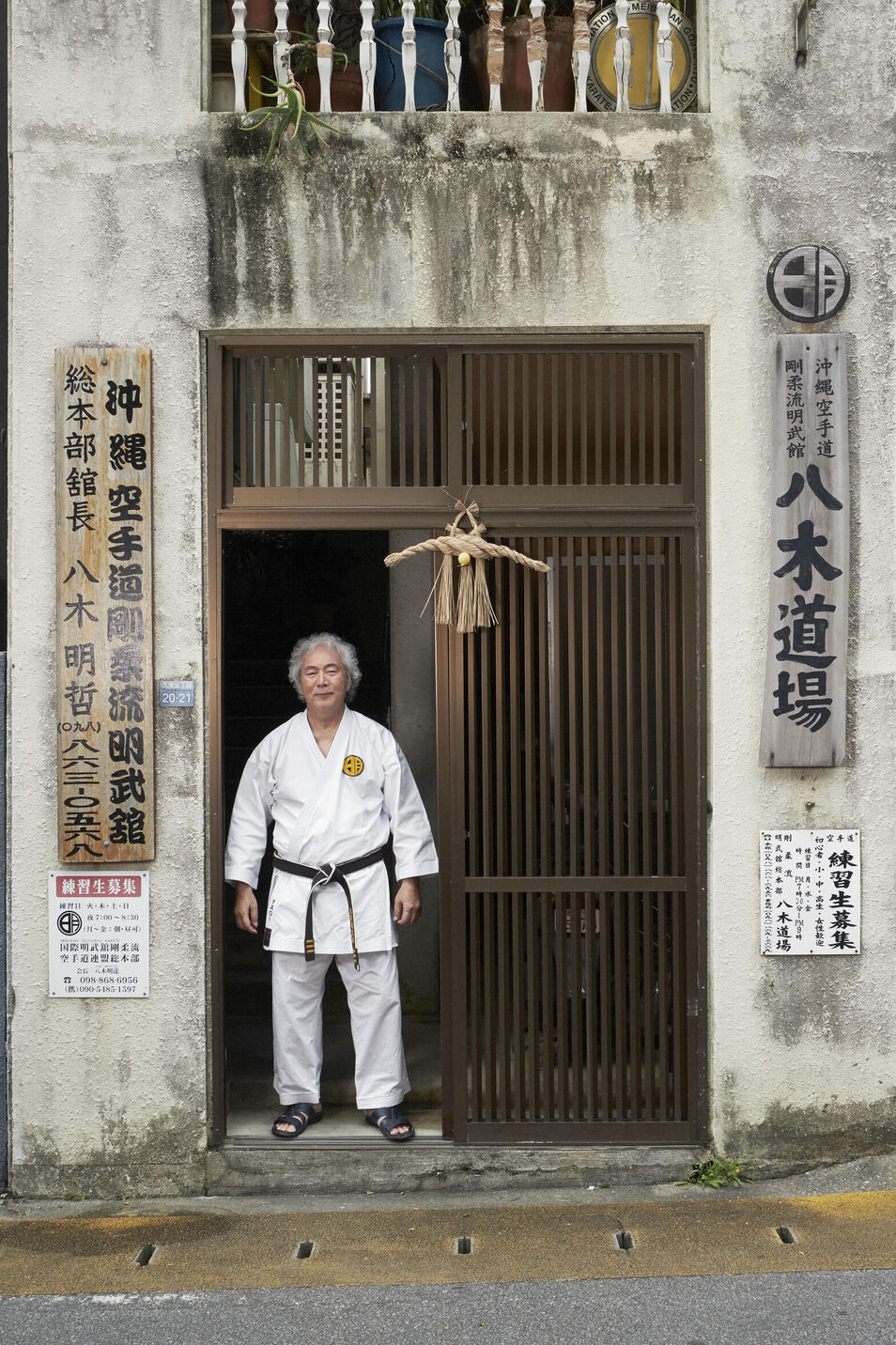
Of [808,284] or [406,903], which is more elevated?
[808,284]

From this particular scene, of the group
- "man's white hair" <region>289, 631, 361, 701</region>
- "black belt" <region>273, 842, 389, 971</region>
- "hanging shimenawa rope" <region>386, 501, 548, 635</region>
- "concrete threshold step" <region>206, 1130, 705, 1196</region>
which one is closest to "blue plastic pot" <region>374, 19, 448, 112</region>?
"hanging shimenawa rope" <region>386, 501, 548, 635</region>

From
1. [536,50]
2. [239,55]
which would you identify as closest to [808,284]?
[536,50]

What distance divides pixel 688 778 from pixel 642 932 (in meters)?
0.70

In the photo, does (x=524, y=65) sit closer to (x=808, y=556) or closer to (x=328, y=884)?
(x=808, y=556)

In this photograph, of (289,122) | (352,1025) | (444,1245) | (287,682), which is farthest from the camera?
(287,682)

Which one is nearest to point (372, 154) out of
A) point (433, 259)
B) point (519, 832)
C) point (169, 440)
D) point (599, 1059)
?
point (433, 259)

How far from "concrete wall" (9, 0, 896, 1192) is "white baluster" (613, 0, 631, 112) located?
16cm

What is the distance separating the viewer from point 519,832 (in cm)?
479

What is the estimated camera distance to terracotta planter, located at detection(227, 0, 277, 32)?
487 cm

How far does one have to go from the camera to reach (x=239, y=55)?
469 cm

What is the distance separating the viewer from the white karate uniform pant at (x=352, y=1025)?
16.2 feet

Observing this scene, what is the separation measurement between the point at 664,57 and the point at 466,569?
7.69 feet

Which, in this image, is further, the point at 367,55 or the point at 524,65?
the point at 524,65

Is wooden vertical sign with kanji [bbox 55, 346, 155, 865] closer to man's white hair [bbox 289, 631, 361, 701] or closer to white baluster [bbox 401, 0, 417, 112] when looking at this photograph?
man's white hair [bbox 289, 631, 361, 701]
